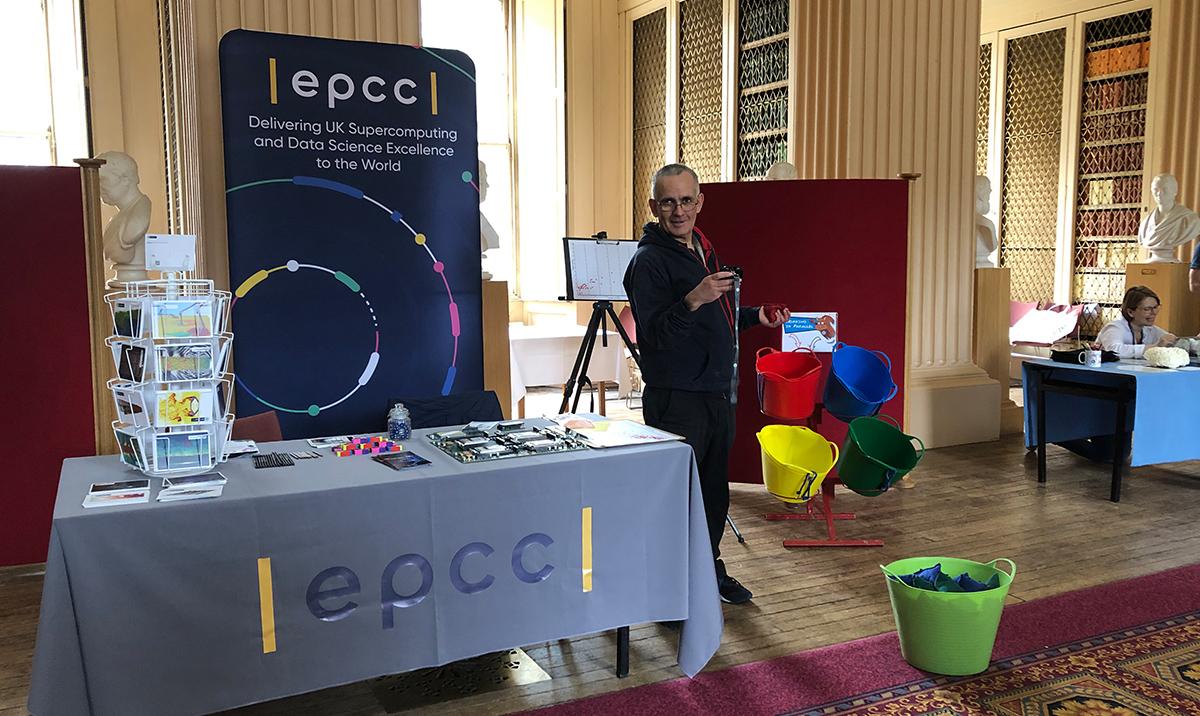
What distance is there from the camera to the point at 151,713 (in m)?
2.40

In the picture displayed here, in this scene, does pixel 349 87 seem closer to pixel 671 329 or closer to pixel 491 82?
pixel 671 329

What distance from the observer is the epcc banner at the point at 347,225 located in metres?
4.26

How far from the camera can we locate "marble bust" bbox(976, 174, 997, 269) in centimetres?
734

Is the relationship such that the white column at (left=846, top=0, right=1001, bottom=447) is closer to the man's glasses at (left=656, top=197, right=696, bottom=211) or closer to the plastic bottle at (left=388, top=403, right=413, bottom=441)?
the man's glasses at (left=656, top=197, right=696, bottom=211)

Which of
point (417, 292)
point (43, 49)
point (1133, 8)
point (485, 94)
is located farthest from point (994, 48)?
point (43, 49)

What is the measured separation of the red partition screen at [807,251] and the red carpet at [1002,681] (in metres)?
2.20

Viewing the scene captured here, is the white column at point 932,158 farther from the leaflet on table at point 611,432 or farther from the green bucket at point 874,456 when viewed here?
the leaflet on table at point 611,432

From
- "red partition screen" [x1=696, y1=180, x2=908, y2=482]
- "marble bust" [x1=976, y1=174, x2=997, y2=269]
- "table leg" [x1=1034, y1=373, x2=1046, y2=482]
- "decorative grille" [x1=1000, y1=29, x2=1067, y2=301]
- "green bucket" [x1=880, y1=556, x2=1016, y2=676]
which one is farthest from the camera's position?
"decorative grille" [x1=1000, y1=29, x2=1067, y2=301]

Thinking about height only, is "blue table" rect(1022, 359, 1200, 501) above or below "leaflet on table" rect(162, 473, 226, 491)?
below

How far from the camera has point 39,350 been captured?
4234mm

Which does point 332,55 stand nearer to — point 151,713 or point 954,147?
point 151,713

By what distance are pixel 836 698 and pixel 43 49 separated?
25.9 feet

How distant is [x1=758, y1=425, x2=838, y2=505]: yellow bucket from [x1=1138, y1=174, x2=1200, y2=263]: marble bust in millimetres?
4930

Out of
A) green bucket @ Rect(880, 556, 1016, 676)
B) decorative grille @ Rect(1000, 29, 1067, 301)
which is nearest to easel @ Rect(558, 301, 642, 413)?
green bucket @ Rect(880, 556, 1016, 676)
